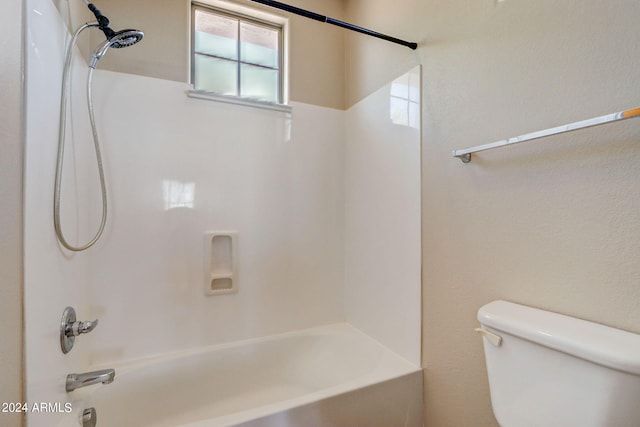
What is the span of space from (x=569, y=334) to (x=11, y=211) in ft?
5.00

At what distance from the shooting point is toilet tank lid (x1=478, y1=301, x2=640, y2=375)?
64cm

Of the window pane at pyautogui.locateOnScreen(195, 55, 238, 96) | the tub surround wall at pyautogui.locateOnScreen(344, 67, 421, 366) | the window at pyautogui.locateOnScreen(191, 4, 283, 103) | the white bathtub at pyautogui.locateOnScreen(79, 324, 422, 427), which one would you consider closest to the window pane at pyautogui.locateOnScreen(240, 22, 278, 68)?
the window at pyautogui.locateOnScreen(191, 4, 283, 103)

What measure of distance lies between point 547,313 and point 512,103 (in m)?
0.71

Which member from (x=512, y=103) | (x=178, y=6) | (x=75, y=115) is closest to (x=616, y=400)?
(x=512, y=103)

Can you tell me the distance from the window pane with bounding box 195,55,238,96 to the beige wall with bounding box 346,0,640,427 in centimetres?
103

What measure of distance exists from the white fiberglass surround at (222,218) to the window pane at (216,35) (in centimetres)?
37

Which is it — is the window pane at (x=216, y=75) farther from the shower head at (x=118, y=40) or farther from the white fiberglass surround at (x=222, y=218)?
the shower head at (x=118, y=40)

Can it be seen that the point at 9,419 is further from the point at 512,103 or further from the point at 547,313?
the point at 512,103

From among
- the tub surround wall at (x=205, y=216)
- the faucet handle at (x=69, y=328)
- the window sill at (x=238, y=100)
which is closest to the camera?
the faucet handle at (x=69, y=328)

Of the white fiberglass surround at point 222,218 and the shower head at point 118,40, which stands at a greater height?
the shower head at point 118,40

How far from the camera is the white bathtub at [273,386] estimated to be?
1.21 meters

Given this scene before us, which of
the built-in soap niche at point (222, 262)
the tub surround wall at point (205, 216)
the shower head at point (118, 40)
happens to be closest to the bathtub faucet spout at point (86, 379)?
the tub surround wall at point (205, 216)

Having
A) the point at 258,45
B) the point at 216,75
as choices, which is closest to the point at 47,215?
the point at 216,75

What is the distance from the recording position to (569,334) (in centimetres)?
73
